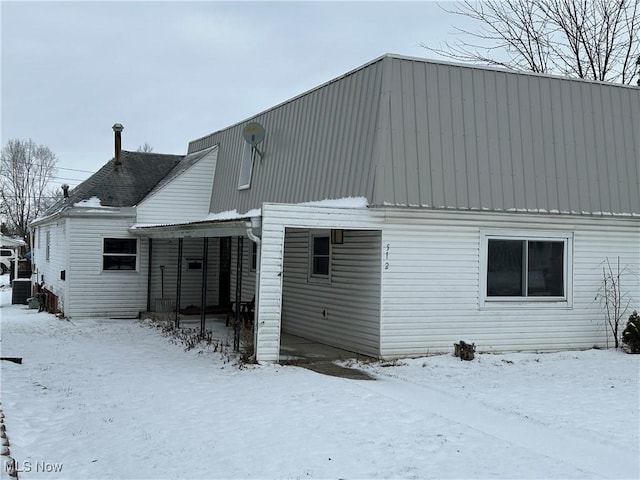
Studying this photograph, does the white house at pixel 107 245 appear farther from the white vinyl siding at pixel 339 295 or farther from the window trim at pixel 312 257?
the window trim at pixel 312 257

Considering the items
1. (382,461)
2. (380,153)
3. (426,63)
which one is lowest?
(382,461)

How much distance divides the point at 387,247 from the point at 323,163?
7.93 feet

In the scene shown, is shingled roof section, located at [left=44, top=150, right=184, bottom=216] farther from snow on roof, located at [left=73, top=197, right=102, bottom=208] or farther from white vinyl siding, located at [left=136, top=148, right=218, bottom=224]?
white vinyl siding, located at [left=136, top=148, right=218, bottom=224]

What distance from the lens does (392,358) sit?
11.4 m

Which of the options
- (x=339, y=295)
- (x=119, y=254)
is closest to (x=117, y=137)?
(x=119, y=254)

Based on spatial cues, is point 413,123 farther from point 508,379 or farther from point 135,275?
point 135,275

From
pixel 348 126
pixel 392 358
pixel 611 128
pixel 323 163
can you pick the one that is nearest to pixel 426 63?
pixel 348 126

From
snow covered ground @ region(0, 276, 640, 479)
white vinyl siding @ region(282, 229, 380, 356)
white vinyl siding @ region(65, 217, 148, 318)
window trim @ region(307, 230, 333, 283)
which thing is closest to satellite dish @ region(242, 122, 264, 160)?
white vinyl siding @ region(282, 229, 380, 356)

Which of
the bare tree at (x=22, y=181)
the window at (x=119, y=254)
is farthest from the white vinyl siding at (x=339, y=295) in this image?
the bare tree at (x=22, y=181)

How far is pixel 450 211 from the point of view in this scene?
38.1ft

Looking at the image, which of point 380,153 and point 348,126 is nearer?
point 380,153

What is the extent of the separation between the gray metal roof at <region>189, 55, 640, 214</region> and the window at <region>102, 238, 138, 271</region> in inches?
254

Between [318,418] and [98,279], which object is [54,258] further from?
[318,418]

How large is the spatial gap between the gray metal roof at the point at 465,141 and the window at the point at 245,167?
264 cm
